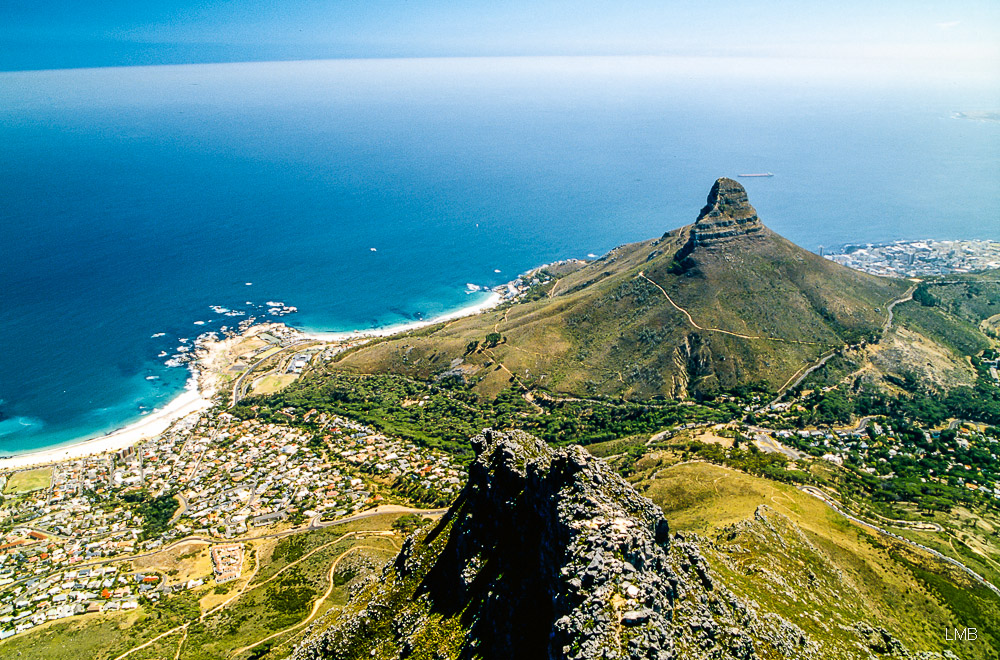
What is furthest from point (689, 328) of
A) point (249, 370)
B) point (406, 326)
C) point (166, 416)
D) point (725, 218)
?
point (166, 416)

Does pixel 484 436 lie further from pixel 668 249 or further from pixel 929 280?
pixel 929 280

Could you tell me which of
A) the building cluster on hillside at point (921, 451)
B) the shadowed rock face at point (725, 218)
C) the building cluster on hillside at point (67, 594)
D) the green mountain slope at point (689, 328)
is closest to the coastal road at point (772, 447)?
the building cluster on hillside at point (921, 451)

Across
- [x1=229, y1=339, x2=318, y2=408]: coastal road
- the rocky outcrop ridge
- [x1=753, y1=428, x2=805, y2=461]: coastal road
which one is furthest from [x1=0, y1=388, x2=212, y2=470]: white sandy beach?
[x1=753, y1=428, x2=805, y2=461]: coastal road

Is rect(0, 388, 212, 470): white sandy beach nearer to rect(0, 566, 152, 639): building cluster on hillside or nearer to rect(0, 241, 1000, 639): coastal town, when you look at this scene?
rect(0, 241, 1000, 639): coastal town

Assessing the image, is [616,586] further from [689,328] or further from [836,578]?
[689,328]

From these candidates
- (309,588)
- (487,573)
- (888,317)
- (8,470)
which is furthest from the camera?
(888,317)

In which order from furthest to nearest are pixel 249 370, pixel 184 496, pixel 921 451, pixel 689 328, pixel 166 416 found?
1. pixel 249 370
2. pixel 166 416
3. pixel 689 328
4. pixel 184 496
5. pixel 921 451

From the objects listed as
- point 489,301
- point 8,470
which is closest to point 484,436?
point 8,470
